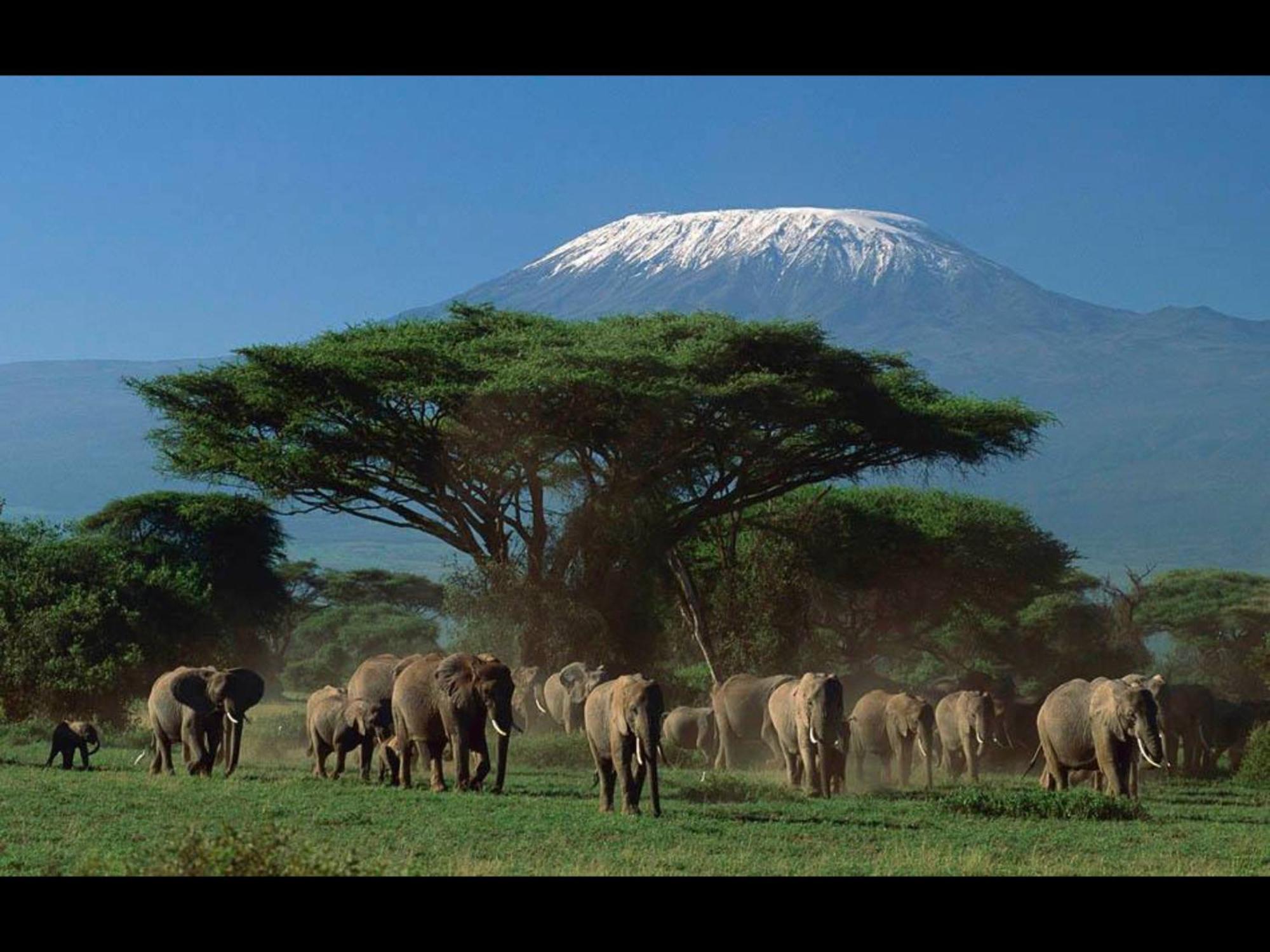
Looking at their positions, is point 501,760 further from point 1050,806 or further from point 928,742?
point 928,742

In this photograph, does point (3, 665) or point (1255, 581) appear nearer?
point (3, 665)

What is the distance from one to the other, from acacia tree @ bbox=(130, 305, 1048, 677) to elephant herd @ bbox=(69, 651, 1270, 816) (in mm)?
9391

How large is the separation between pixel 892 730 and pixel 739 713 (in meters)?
4.35

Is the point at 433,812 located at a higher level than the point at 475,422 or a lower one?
lower

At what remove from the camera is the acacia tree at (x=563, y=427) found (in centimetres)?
3578

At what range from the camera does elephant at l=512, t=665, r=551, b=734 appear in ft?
114

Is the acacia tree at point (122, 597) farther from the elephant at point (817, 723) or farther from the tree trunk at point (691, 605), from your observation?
the elephant at point (817, 723)

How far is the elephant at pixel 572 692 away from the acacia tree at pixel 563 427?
4.14 meters

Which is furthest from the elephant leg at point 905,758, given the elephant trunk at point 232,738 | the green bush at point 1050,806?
the elephant trunk at point 232,738

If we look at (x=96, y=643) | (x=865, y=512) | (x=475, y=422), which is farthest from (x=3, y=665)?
(x=865, y=512)

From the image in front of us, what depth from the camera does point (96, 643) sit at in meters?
32.5

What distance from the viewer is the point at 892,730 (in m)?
24.6

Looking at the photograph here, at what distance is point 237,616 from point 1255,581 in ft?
121
